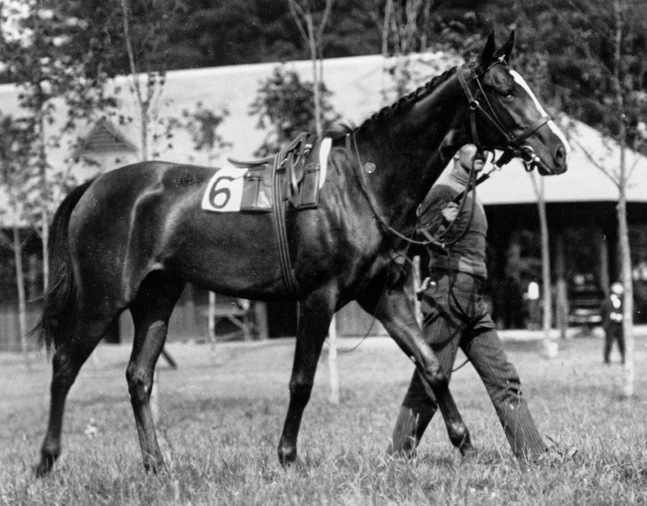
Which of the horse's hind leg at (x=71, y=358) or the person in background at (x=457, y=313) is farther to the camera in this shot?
the horse's hind leg at (x=71, y=358)

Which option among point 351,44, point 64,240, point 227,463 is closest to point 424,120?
point 227,463

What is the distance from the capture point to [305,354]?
5574 mm

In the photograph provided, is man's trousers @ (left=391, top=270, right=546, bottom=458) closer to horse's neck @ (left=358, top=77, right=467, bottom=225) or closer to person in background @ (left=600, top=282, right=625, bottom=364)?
horse's neck @ (left=358, top=77, right=467, bottom=225)

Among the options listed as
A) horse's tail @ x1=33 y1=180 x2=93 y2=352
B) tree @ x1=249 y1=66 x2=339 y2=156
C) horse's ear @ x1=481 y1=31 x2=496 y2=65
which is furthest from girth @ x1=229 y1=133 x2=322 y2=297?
tree @ x1=249 y1=66 x2=339 y2=156

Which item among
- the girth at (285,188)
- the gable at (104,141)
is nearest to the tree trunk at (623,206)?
the gable at (104,141)

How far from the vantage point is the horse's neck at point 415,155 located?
560 cm

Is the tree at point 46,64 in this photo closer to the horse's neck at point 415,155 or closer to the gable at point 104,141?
the gable at point 104,141

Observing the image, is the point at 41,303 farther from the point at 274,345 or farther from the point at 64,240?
the point at 274,345

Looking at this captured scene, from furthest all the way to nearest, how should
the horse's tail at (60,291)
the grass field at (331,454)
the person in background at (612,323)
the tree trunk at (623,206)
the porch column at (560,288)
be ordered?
the porch column at (560,288)
the person in background at (612,323)
the tree trunk at (623,206)
the horse's tail at (60,291)
the grass field at (331,454)

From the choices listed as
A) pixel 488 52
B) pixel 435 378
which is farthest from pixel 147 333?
pixel 488 52

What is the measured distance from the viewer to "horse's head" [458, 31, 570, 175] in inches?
207

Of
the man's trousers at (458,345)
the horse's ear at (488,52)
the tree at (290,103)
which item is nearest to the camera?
the horse's ear at (488,52)

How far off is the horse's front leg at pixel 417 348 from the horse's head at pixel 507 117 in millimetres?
1096

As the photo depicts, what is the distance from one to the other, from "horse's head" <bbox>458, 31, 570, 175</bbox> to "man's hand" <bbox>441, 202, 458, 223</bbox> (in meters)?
0.51
